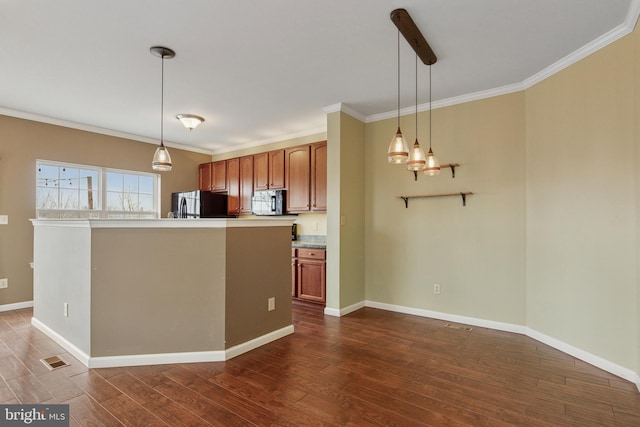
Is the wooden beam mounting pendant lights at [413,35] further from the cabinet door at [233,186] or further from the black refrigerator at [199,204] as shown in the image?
the black refrigerator at [199,204]

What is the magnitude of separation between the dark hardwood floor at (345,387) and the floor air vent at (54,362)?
0.04m

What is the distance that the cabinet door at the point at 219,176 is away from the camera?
6.26 m

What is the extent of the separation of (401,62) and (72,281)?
3.54m

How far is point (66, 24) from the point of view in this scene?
2.41 m

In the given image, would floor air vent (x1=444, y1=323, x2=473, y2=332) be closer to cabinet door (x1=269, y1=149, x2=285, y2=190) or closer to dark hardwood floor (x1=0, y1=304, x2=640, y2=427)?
dark hardwood floor (x1=0, y1=304, x2=640, y2=427)

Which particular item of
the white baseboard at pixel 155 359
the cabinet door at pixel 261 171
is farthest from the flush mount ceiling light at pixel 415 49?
the cabinet door at pixel 261 171

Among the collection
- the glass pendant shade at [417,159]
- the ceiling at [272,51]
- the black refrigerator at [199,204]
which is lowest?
the black refrigerator at [199,204]

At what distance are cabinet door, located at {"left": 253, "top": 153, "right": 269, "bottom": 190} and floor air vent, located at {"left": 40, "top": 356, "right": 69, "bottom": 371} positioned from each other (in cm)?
351

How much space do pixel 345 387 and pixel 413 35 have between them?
266 centimetres

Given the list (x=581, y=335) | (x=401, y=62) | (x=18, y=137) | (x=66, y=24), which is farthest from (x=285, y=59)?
(x=18, y=137)

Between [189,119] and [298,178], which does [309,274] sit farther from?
[189,119]

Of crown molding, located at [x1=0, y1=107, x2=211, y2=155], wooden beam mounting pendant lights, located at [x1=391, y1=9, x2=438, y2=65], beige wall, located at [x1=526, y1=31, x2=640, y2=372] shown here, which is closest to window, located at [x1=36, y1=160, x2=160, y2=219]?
crown molding, located at [x1=0, y1=107, x2=211, y2=155]

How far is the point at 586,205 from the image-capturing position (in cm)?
280

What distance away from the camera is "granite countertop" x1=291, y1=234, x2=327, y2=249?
4641 millimetres
